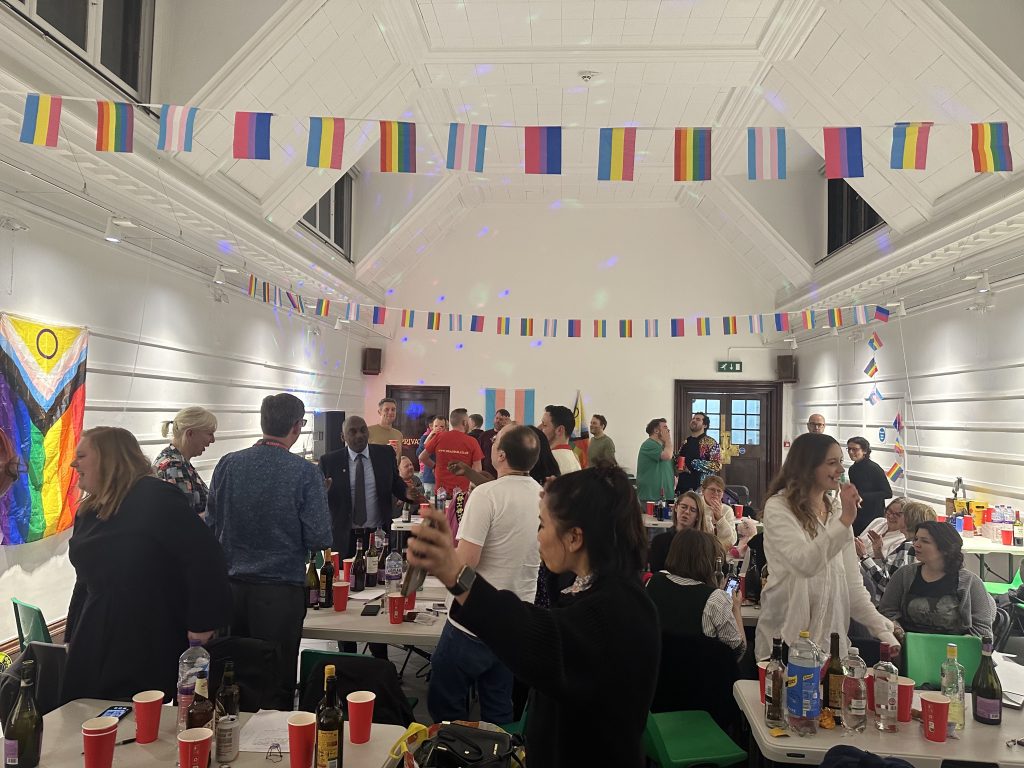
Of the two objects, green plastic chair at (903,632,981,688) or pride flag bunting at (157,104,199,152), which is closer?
green plastic chair at (903,632,981,688)

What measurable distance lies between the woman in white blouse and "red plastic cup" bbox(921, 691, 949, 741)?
1.54ft

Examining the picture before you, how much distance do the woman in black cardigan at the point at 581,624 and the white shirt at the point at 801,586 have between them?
1416 mm

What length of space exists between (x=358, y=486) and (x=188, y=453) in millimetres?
1657

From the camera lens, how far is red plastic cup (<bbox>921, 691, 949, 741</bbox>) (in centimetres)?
239

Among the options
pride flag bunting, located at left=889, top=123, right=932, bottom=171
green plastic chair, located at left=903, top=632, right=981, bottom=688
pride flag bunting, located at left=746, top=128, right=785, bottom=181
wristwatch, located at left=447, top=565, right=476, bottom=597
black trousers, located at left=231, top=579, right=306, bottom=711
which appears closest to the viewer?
wristwatch, located at left=447, top=565, right=476, bottom=597

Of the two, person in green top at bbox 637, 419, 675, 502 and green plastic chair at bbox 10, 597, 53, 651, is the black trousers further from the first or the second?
person in green top at bbox 637, 419, 675, 502

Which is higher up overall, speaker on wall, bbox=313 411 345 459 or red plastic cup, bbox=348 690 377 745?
speaker on wall, bbox=313 411 345 459

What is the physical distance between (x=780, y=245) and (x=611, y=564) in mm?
9411

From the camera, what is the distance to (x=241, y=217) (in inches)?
238

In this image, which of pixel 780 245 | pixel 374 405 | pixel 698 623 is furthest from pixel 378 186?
pixel 698 623

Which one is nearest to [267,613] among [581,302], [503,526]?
[503,526]

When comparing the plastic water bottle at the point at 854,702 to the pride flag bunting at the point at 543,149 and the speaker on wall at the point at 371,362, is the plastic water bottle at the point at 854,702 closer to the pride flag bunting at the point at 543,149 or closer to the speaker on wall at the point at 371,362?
the pride flag bunting at the point at 543,149

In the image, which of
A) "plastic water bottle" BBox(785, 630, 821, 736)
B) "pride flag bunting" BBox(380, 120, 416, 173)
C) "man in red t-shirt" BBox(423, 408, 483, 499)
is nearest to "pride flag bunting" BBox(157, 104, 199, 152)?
"pride flag bunting" BBox(380, 120, 416, 173)

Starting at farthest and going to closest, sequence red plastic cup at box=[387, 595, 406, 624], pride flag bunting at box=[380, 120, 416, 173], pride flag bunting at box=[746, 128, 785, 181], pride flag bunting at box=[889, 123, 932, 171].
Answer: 1. pride flag bunting at box=[746, 128, 785, 181]
2. pride flag bunting at box=[380, 120, 416, 173]
3. pride flag bunting at box=[889, 123, 932, 171]
4. red plastic cup at box=[387, 595, 406, 624]
